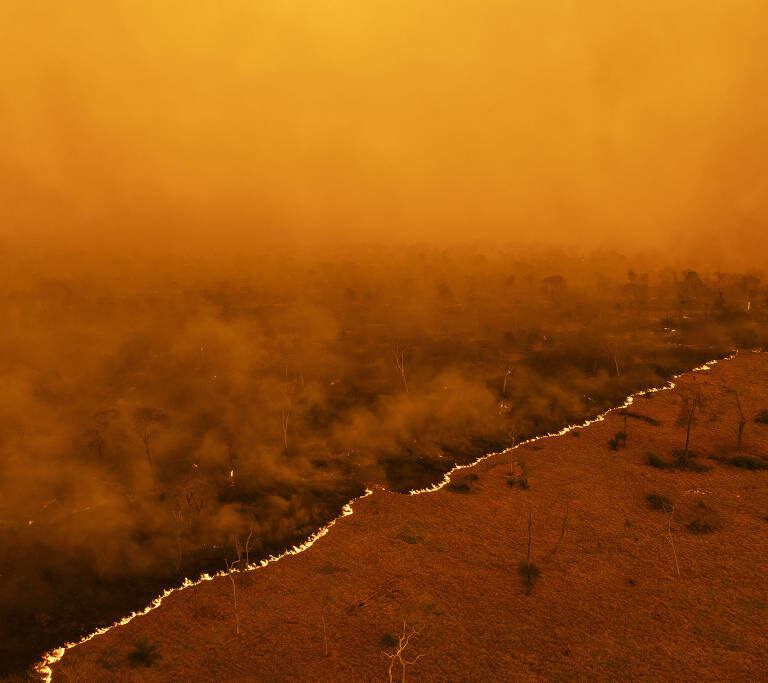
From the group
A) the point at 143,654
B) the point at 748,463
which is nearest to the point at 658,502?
the point at 748,463

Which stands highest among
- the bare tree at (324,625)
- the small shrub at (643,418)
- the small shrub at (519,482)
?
the small shrub at (643,418)

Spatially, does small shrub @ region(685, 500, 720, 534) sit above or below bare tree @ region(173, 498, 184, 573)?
above

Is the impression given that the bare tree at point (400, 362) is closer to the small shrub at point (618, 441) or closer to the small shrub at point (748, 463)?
the small shrub at point (618, 441)

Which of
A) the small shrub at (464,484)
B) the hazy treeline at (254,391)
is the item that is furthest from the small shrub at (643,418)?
the small shrub at (464,484)

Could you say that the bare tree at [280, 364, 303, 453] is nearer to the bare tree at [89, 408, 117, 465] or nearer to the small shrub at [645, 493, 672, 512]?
the bare tree at [89, 408, 117, 465]

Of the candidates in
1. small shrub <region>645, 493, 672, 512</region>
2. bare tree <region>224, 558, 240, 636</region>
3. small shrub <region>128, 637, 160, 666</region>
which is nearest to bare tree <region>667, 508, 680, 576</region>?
small shrub <region>645, 493, 672, 512</region>

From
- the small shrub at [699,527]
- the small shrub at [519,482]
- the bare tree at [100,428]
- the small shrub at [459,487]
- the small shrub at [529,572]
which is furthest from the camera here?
the bare tree at [100,428]

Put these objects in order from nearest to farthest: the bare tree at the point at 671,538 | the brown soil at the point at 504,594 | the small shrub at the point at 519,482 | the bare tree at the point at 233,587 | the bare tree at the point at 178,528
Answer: the brown soil at the point at 504,594, the bare tree at the point at 233,587, the bare tree at the point at 671,538, the bare tree at the point at 178,528, the small shrub at the point at 519,482
